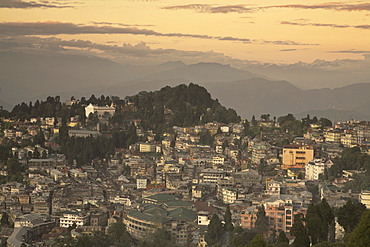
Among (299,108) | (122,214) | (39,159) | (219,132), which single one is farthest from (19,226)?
(299,108)

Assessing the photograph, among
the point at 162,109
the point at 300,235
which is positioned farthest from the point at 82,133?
the point at 300,235

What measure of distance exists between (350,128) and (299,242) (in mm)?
16653

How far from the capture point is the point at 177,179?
103ft

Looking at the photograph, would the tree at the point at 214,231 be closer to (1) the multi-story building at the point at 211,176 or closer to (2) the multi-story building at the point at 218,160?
(1) the multi-story building at the point at 211,176

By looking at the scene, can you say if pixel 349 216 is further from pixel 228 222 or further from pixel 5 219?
pixel 5 219

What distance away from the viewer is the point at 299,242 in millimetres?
18812

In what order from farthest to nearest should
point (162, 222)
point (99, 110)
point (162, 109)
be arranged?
1. point (99, 110)
2. point (162, 109)
3. point (162, 222)

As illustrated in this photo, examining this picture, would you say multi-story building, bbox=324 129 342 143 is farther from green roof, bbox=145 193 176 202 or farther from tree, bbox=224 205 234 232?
tree, bbox=224 205 234 232

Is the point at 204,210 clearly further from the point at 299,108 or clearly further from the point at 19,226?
the point at 299,108

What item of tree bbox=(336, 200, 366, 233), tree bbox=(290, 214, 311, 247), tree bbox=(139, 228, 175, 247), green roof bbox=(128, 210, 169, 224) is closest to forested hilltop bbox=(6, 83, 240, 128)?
green roof bbox=(128, 210, 169, 224)

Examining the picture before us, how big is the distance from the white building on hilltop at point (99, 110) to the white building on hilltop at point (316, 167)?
18.4 meters

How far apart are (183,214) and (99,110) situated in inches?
857

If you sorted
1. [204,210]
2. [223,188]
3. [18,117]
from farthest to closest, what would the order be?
[18,117] < [223,188] < [204,210]

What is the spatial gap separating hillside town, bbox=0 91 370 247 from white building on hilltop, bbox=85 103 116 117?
0.07 meters
